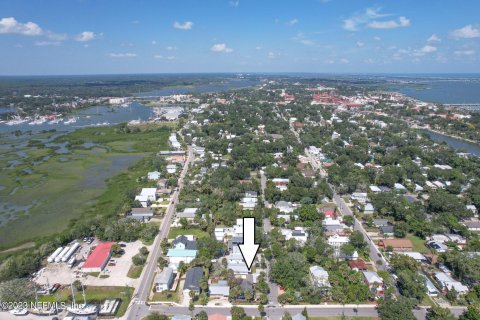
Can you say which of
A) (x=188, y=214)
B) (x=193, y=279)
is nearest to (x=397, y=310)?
(x=193, y=279)

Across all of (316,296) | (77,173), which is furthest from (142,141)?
(316,296)

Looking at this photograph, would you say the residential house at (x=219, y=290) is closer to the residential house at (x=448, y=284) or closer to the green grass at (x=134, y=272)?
the green grass at (x=134, y=272)

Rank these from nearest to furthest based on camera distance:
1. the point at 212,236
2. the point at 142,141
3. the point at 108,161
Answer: the point at 212,236, the point at 108,161, the point at 142,141

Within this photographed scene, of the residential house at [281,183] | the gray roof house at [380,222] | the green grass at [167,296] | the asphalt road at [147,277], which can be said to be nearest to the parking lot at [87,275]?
the asphalt road at [147,277]

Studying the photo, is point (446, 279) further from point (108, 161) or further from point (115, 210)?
point (108, 161)

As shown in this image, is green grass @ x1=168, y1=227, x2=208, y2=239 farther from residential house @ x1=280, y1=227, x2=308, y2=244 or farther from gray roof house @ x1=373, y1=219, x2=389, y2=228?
gray roof house @ x1=373, y1=219, x2=389, y2=228

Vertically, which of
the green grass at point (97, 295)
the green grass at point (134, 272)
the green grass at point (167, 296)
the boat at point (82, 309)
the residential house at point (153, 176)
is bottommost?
the green grass at point (97, 295)

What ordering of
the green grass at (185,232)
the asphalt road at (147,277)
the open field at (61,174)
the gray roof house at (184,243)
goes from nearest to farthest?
the asphalt road at (147,277) < the gray roof house at (184,243) < the green grass at (185,232) < the open field at (61,174)
